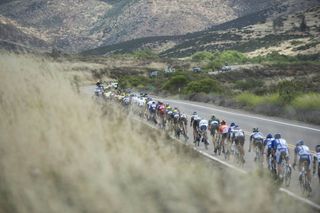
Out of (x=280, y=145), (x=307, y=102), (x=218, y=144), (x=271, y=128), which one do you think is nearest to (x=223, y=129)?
(x=218, y=144)

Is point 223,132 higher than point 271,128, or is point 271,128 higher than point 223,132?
point 223,132

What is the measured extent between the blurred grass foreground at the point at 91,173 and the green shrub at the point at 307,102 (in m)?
20.5

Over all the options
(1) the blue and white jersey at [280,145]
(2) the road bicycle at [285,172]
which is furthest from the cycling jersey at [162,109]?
(2) the road bicycle at [285,172]

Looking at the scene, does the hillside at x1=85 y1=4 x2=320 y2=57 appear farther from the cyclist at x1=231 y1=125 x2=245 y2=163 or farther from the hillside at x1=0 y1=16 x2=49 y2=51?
the cyclist at x1=231 y1=125 x2=245 y2=163

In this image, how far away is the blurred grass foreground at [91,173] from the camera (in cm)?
478

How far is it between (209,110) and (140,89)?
22.0m

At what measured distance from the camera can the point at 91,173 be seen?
4.94 meters

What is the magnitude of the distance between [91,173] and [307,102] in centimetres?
2295

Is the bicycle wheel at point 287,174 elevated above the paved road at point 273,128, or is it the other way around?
the bicycle wheel at point 287,174

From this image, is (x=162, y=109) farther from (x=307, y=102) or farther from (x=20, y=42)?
(x=20, y=42)

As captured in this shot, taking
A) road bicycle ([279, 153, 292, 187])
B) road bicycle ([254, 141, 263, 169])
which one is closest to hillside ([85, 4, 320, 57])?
road bicycle ([254, 141, 263, 169])

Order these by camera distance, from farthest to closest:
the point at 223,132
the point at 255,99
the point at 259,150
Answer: the point at 255,99 → the point at 223,132 → the point at 259,150

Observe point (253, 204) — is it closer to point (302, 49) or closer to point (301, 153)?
point (301, 153)

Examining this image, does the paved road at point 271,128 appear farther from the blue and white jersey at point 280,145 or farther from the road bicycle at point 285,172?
the blue and white jersey at point 280,145
